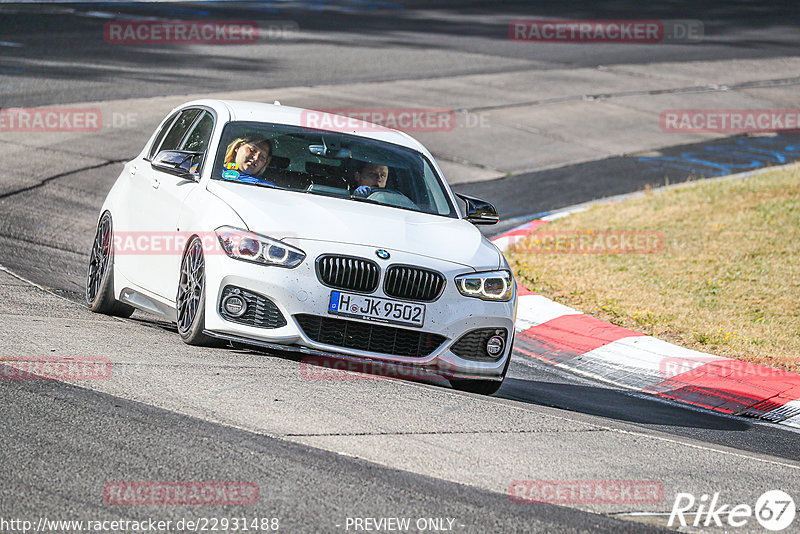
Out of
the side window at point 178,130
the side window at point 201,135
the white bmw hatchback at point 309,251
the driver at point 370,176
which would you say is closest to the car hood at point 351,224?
the white bmw hatchback at point 309,251

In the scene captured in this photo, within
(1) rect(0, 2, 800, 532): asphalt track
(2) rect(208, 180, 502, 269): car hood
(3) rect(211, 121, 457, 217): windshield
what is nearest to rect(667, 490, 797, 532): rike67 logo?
(1) rect(0, 2, 800, 532): asphalt track

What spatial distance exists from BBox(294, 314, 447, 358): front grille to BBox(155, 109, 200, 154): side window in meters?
2.52

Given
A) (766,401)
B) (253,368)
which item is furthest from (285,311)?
(766,401)

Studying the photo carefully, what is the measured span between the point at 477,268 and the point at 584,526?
2.68 meters

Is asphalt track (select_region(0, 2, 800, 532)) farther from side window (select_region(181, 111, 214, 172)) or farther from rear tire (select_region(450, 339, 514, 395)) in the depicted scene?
side window (select_region(181, 111, 214, 172))

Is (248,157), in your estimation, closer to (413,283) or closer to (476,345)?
(413,283)

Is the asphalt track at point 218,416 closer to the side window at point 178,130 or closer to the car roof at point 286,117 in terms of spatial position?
the side window at point 178,130

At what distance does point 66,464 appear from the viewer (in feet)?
15.9

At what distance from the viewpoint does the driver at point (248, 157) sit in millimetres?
7859

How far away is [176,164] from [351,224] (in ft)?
4.49

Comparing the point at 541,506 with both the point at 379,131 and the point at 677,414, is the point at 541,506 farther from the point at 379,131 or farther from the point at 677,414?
the point at 379,131

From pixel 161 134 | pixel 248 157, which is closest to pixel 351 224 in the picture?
pixel 248 157

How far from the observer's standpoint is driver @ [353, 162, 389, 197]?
318 inches

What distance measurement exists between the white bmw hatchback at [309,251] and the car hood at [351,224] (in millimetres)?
13
